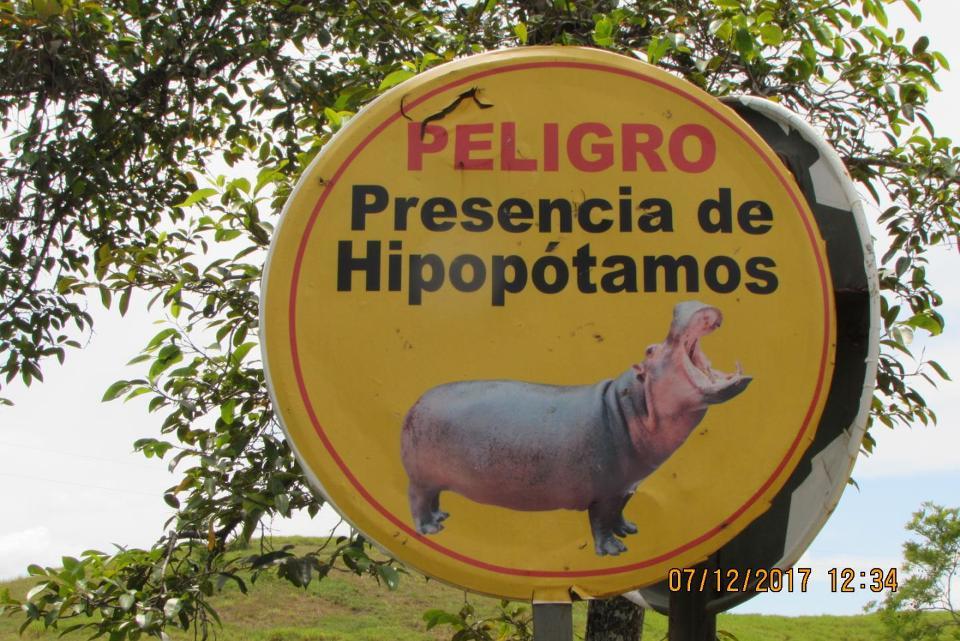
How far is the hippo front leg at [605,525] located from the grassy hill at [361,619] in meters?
6.16

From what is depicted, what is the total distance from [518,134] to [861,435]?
33.0 inches

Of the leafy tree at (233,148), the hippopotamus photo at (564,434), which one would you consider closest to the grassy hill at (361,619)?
the leafy tree at (233,148)

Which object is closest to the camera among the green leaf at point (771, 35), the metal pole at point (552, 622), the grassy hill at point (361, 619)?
the metal pole at point (552, 622)

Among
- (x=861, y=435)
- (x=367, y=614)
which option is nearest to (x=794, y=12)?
(x=861, y=435)

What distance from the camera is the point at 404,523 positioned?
168 centimetres

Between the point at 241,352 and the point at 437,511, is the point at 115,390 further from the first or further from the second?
the point at 437,511

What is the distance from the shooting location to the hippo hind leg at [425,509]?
1.68 metres

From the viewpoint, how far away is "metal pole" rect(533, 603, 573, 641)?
1.61 meters

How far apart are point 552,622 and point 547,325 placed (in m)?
0.52

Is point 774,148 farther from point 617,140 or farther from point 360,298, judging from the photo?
point 360,298

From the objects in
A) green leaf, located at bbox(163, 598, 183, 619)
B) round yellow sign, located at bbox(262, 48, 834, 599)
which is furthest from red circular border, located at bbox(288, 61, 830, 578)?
green leaf, located at bbox(163, 598, 183, 619)

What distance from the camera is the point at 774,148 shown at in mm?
2031

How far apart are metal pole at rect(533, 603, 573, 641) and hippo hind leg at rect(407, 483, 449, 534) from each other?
22 cm
